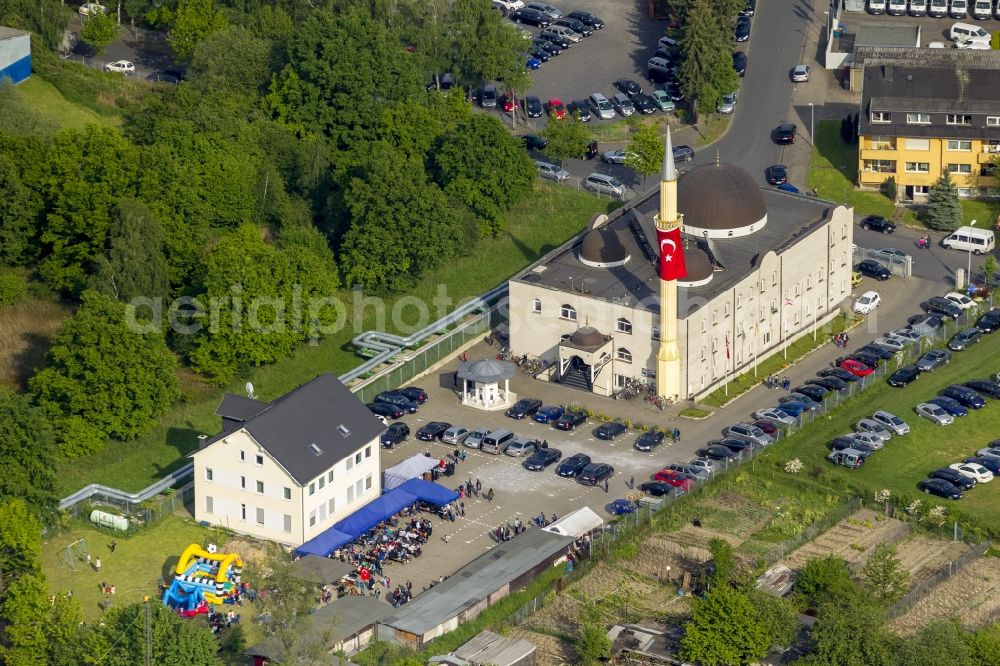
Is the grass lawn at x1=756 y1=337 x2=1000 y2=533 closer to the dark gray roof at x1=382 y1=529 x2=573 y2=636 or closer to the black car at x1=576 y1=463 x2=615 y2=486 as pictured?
the black car at x1=576 y1=463 x2=615 y2=486

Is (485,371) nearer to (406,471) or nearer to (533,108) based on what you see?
(406,471)

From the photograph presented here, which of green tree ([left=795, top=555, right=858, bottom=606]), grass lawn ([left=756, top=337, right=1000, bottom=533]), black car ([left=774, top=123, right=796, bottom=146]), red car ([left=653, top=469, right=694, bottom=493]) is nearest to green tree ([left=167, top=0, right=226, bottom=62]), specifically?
black car ([left=774, top=123, right=796, bottom=146])

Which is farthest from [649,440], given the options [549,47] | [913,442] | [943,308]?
[549,47]

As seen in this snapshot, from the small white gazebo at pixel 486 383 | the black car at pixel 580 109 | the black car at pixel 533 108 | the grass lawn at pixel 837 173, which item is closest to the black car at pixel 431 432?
the small white gazebo at pixel 486 383

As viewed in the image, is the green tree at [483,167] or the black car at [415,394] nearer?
the black car at [415,394]

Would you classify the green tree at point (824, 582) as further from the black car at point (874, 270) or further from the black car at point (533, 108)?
the black car at point (533, 108)
